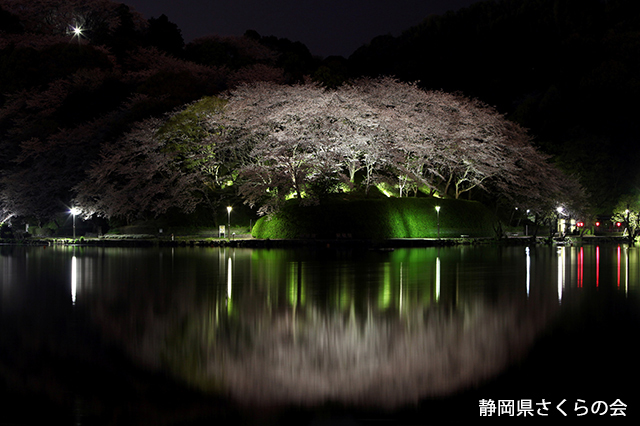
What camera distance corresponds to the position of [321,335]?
30.3 feet

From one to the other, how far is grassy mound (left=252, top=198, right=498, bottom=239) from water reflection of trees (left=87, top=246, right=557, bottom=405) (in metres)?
25.2

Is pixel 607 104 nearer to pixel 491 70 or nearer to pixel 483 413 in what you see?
pixel 491 70

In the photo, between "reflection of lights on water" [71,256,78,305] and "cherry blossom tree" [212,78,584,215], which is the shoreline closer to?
"cherry blossom tree" [212,78,584,215]

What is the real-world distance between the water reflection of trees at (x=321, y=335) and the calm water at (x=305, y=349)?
0.03 m

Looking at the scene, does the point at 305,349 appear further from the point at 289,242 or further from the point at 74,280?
the point at 289,242

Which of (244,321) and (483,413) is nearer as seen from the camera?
(483,413)

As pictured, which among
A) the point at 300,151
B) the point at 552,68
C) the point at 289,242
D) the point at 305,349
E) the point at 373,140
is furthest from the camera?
the point at 552,68

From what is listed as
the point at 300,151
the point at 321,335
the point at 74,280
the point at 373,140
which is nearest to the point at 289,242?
the point at 300,151

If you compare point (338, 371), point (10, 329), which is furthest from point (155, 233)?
point (338, 371)

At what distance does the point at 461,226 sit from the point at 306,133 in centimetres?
1280

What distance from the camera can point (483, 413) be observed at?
5.91 meters

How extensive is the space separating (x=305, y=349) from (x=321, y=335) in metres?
0.99

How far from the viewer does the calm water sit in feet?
20.4

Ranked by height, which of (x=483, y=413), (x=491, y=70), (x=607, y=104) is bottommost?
(x=483, y=413)
